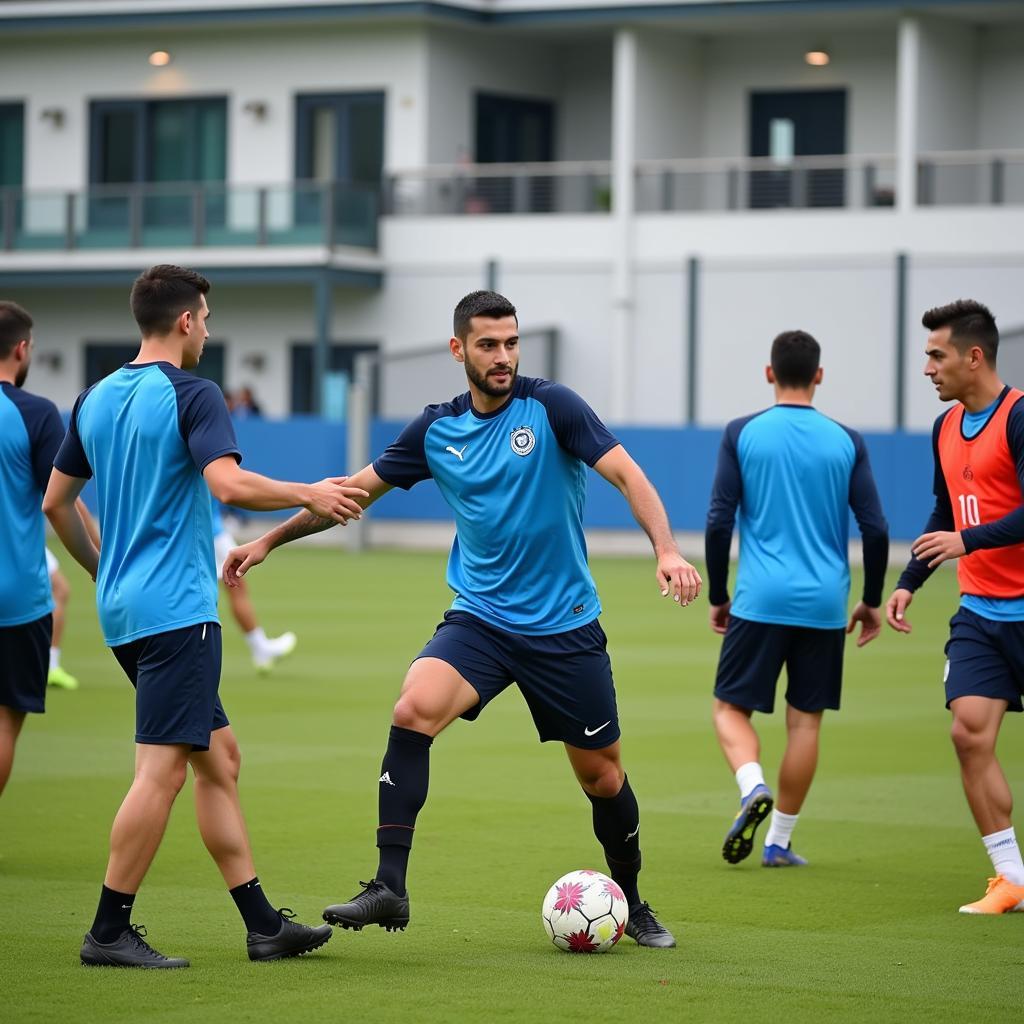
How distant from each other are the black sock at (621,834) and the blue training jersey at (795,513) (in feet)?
6.27

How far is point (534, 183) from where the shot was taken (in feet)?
129

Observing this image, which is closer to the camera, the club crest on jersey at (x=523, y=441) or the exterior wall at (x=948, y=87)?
the club crest on jersey at (x=523, y=441)

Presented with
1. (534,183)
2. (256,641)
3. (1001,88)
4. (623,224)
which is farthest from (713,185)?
(256,641)

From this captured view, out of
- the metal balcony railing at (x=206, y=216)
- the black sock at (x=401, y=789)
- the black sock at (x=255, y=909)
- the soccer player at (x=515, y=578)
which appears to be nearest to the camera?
the black sock at (x=255, y=909)

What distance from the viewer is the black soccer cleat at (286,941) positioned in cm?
671

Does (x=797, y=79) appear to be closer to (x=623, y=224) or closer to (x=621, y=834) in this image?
(x=623, y=224)

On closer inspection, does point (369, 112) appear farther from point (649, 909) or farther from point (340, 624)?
point (649, 909)

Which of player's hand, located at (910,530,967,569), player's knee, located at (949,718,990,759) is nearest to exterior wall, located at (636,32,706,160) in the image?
player's hand, located at (910,530,967,569)

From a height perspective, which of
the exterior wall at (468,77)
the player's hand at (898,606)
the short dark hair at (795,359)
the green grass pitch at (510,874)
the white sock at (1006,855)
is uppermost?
the exterior wall at (468,77)

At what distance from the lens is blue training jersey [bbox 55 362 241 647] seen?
6.58 meters

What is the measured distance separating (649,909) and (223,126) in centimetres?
3643

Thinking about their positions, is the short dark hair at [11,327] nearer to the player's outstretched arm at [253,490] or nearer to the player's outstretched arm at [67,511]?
the player's outstretched arm at [67,511]

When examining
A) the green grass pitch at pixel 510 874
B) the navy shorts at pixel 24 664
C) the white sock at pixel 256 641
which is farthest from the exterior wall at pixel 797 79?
the navy shorts at pixel 24 664

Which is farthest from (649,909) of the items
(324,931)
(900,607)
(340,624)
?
(340,624)
